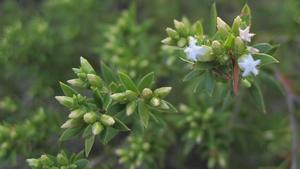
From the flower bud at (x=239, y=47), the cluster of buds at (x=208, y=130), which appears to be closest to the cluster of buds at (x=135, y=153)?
the cluster of buds at (x=208, y=130)

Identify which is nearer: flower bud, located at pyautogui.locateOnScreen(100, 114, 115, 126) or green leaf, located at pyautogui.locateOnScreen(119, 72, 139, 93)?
flower bud, located at pyautogui.locateOnScreen(100, 114, 115, 126)

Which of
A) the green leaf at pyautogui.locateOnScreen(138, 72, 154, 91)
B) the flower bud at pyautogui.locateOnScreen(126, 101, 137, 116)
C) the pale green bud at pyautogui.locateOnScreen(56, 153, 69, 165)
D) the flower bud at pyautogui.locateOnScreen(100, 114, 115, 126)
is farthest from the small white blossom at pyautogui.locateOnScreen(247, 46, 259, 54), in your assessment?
the pale green bud at pyautogui.locateOnScreen(56, 153, 69, 165)

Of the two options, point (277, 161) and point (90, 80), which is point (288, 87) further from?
point (90, 80)

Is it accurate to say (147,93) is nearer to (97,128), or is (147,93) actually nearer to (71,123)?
(97,128)

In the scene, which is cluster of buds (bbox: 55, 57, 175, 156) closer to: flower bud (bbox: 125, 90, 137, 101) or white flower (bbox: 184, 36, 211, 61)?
flower bud (bbox: 125, 90, 137, 101)

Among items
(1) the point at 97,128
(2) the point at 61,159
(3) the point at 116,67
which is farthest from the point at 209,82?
(3) the point at 116,67

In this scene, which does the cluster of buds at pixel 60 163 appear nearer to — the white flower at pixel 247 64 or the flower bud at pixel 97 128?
the flower bud at pixel 97 128
